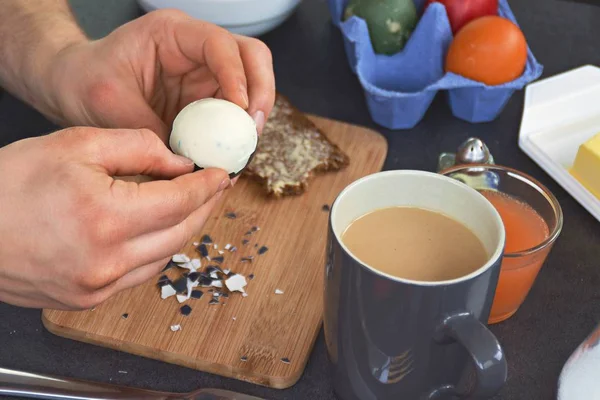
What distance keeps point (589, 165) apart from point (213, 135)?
1.84 ft

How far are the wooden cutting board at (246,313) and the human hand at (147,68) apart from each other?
0.56 ft

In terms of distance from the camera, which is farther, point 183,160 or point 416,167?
point 416,167

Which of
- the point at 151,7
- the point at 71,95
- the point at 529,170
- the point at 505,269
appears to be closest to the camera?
the point at 505,269

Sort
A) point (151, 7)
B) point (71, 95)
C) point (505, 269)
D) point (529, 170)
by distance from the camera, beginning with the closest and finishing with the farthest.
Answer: point (505, 269)
point (71, 95)
point (529, 170)
point (151, 7)

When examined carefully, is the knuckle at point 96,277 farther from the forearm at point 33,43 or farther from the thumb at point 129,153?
the forearm at point 33,43

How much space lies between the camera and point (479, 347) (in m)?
0.57

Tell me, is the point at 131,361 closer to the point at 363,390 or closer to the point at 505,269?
the point at 363,390

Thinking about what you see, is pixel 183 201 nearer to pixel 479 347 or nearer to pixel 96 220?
pixel 96 220

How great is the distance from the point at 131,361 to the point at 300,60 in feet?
2.38

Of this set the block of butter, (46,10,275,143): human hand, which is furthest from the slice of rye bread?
the block of butter

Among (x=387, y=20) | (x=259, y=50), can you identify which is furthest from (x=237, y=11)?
(x=259, y=50)

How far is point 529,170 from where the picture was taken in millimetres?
1053

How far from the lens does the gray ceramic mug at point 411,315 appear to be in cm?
59

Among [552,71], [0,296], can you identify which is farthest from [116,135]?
[552,71]
